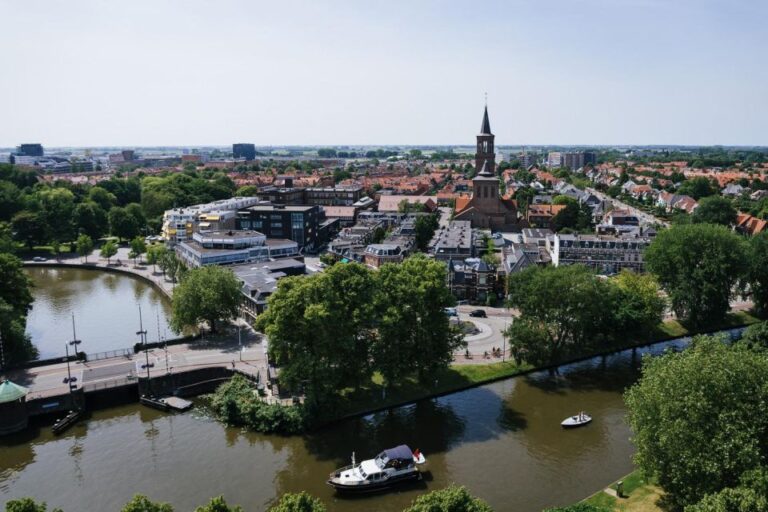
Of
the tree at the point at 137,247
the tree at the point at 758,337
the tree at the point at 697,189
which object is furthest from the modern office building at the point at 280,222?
the tree at the point at 697,189

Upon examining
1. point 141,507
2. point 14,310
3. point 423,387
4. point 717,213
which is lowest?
point 423,387

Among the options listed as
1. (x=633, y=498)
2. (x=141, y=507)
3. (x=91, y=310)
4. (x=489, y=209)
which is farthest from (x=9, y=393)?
(x=489, y=209)

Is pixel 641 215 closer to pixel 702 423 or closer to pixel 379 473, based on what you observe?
pixel 702 423

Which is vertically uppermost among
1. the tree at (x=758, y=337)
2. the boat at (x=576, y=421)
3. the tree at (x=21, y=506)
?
the tree at (x=21, y=506)

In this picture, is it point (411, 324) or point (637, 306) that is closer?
point (411, 324)

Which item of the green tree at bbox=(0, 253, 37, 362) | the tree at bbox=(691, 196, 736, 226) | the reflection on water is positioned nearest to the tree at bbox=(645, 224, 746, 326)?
the reflection on water

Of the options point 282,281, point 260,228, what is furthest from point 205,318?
point 260,228

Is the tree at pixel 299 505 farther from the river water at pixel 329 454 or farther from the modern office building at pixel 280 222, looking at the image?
the modern office building at pixel 280 222
